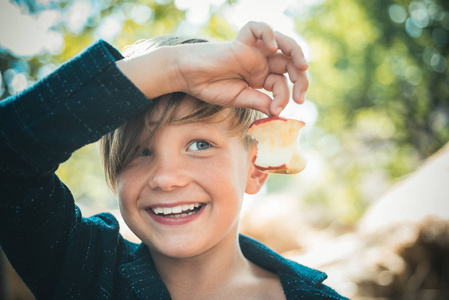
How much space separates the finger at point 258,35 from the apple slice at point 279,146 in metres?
0.32

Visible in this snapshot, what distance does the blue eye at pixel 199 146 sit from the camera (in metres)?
1.75

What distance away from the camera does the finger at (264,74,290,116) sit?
153 cm

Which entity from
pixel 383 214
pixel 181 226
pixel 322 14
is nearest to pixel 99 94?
pixel 181 226

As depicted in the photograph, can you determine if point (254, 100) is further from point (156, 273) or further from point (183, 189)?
point (156, 273)

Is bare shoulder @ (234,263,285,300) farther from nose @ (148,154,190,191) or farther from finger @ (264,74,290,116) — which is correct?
finger @ (264,74,290,116)

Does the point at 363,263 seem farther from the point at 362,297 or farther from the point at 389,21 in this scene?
the point at 389,21

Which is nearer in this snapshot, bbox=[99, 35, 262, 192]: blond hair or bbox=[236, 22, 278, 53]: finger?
bbox=[236, 22, 278, 53]: finger

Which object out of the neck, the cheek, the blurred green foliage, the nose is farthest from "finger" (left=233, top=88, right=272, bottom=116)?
the blurred green foliage

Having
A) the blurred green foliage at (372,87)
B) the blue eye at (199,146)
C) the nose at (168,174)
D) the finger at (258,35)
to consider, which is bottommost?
the nose at (168,174)

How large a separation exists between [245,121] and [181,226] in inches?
25.2

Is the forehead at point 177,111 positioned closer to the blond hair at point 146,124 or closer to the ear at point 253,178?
the blond hair at point 146,124

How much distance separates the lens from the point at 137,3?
437 cm

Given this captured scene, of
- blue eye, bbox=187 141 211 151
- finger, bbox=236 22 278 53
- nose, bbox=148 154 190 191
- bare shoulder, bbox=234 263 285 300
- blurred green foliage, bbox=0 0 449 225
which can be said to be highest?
blurred green foliage, bbox=0 0 449 225

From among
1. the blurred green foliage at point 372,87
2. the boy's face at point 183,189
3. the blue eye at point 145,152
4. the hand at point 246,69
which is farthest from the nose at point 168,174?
the blurred green foliage at point 372,87
